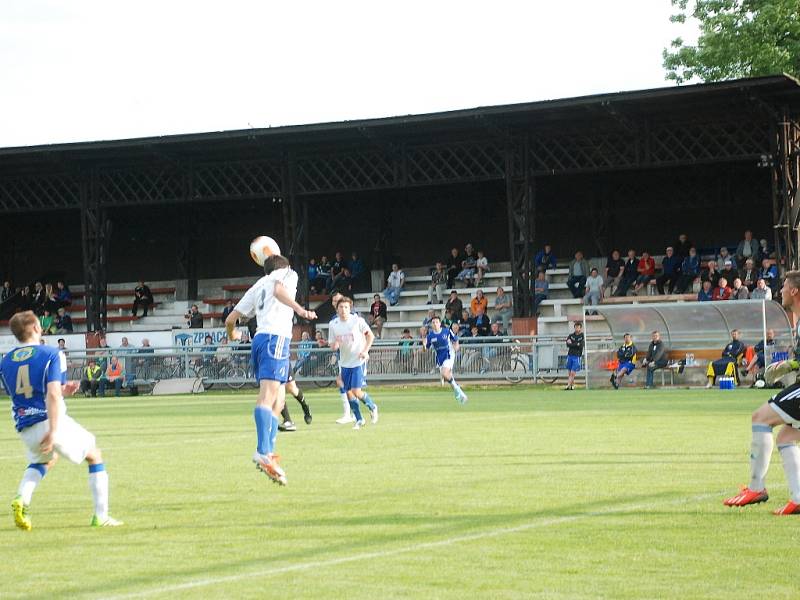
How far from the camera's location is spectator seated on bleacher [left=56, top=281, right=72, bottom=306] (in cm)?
4886

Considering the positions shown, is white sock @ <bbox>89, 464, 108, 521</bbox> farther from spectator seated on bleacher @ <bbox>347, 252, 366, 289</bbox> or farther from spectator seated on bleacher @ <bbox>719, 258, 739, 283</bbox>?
spectator seated on bleacher @ <bbox>347, 252, 366, 289</bbox>

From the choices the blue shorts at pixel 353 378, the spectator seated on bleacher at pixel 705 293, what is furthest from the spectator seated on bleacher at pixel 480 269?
the blue shorts at pixel 353 378

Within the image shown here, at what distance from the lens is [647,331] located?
3484 centimetres

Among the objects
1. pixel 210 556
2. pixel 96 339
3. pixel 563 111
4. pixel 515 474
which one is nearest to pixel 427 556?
pixel 210 556

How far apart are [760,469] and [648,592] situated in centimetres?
329

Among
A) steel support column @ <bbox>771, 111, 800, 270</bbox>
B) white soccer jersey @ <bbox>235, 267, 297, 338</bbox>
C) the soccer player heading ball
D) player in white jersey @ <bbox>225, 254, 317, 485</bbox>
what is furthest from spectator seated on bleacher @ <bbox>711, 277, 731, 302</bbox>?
the soccer player heading ball

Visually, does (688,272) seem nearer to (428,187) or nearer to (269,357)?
(428,187)

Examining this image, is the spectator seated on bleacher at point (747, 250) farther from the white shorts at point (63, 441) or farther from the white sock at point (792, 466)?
the white shorts at point (63, 441)

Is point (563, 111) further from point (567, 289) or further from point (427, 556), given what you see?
point (427, 556)

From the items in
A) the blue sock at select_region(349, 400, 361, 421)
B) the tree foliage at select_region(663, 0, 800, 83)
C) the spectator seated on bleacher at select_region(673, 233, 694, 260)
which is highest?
the tree foliage at select_region(663, 0, 800, 83)

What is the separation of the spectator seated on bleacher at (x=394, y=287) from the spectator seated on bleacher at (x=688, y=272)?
943cm

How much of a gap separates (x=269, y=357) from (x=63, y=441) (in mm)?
3379

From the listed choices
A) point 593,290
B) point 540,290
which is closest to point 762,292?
point 593,290

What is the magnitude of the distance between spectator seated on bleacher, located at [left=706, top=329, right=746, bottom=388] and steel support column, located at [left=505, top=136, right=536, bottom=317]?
27.0 ft
